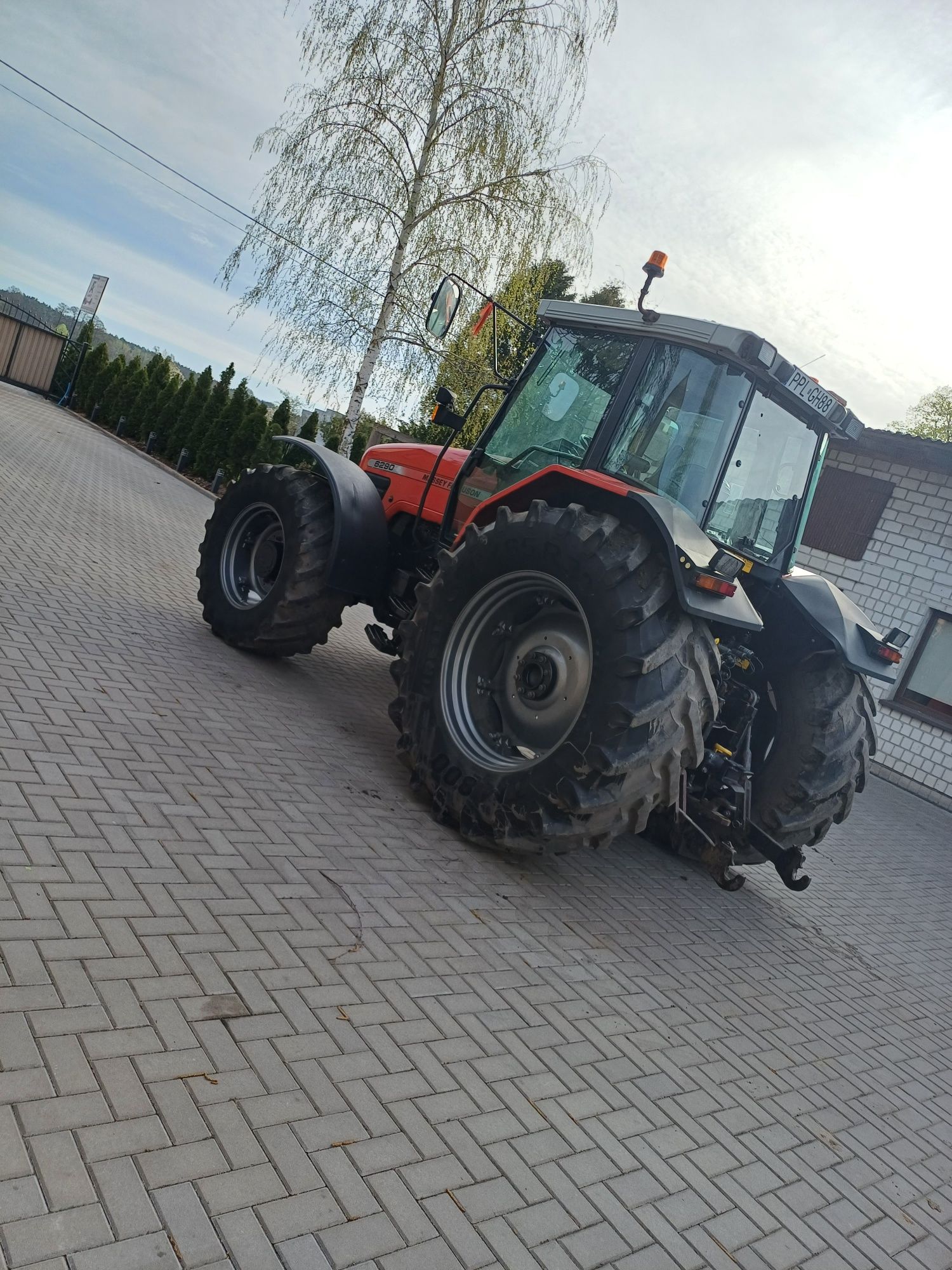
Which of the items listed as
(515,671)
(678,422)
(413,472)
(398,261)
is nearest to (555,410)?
(678,422)

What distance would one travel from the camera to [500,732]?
520cm

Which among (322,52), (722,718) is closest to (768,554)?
(722,718)

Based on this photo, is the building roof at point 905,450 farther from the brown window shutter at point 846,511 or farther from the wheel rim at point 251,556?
the wheel rim at point 251,556

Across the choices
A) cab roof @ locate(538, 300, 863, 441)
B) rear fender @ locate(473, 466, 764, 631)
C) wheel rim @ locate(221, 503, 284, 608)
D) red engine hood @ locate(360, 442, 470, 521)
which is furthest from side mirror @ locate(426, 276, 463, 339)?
wheel rim @ locate(221, 503, 284, 608)

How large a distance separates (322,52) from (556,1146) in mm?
16950

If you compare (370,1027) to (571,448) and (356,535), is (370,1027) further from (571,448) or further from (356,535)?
(356,535)

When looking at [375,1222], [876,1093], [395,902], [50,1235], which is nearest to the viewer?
[50,1235]

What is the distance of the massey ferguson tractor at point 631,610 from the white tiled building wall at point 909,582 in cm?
859

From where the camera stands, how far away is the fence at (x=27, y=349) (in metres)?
24.9

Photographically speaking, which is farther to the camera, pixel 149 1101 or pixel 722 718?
pixel 722 718

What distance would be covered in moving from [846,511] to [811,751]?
10396 millimetres

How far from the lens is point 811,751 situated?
208 inches

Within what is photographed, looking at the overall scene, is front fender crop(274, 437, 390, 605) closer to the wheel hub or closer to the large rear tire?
the wheel hub

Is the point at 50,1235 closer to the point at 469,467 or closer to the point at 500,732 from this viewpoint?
the point at 500,732
